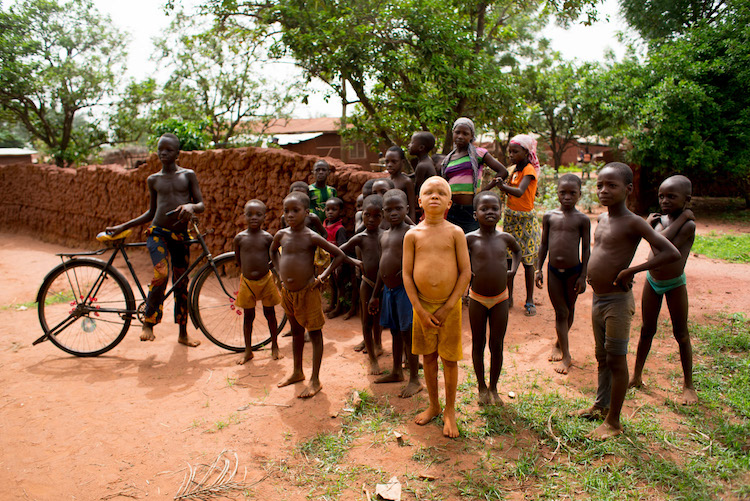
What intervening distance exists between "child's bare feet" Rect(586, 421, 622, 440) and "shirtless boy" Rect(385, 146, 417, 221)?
245 cm

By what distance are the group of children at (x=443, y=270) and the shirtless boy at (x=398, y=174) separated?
1cm

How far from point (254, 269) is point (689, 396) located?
138 inches

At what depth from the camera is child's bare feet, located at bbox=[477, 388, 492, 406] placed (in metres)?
3.44

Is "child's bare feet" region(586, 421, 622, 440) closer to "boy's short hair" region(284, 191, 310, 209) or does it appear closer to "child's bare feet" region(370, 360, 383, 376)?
"child's bare feet" region(370, 360, 383, 376)

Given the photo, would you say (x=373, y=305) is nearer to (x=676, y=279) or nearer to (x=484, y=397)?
(x=484, y=397)

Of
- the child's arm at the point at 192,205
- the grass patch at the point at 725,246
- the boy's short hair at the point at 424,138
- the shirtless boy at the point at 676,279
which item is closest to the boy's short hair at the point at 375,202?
the boy's short hair at the point at 424,138

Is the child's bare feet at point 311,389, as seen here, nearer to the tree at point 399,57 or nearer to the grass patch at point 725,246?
the tree at point 399,57

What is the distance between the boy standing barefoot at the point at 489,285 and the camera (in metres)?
3.32

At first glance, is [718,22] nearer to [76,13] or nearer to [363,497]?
[363,497]

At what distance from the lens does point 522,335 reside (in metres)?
4.88

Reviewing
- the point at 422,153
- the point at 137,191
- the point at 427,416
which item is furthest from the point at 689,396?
the point at 137,191

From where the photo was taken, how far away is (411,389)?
3.67m

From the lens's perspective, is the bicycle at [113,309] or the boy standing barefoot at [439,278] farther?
the bicycle at [113,309]

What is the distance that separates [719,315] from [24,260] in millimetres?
11230
